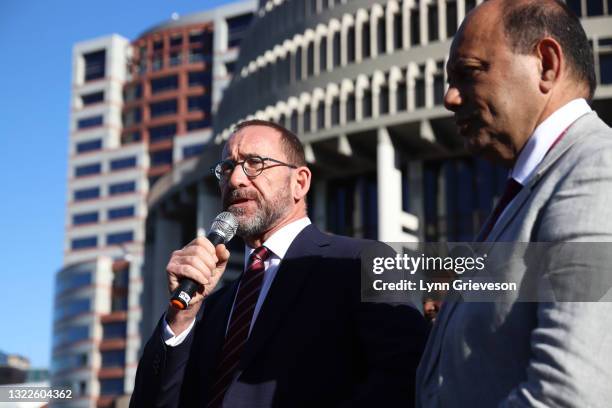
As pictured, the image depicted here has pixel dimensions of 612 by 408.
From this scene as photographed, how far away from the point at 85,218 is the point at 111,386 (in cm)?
2033

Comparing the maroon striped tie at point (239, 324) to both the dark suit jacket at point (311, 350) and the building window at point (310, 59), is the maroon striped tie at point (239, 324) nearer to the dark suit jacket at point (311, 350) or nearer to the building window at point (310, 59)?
the dark suit jacket at point (311, 350)

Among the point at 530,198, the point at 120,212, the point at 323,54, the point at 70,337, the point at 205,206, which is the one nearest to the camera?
the point at 530,198

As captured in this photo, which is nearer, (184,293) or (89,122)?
(184,293)

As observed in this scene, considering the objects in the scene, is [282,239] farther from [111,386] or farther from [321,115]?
[111,386]

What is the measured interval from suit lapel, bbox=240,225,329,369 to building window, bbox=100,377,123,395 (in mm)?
80875

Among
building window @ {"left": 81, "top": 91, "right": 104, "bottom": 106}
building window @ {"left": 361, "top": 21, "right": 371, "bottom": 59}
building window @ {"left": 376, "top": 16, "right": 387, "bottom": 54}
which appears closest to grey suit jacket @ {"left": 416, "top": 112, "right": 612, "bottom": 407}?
building window @ {"left": 376, "top": 16, "right": 387, "bottom": 54}

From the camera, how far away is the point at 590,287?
7.57 feet

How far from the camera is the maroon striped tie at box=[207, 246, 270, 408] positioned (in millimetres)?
4020

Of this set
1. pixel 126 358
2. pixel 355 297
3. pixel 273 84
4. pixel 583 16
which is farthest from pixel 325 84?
pixel 126 358

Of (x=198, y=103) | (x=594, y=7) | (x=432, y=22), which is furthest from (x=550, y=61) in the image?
(x=198, y=103)

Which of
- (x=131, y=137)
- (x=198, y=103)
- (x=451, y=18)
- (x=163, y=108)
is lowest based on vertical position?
(x=451, y=18)

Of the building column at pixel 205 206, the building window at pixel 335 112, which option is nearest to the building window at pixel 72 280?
the building column at pixel 205 206

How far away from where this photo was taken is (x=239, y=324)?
4.19m

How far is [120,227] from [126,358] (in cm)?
1504
